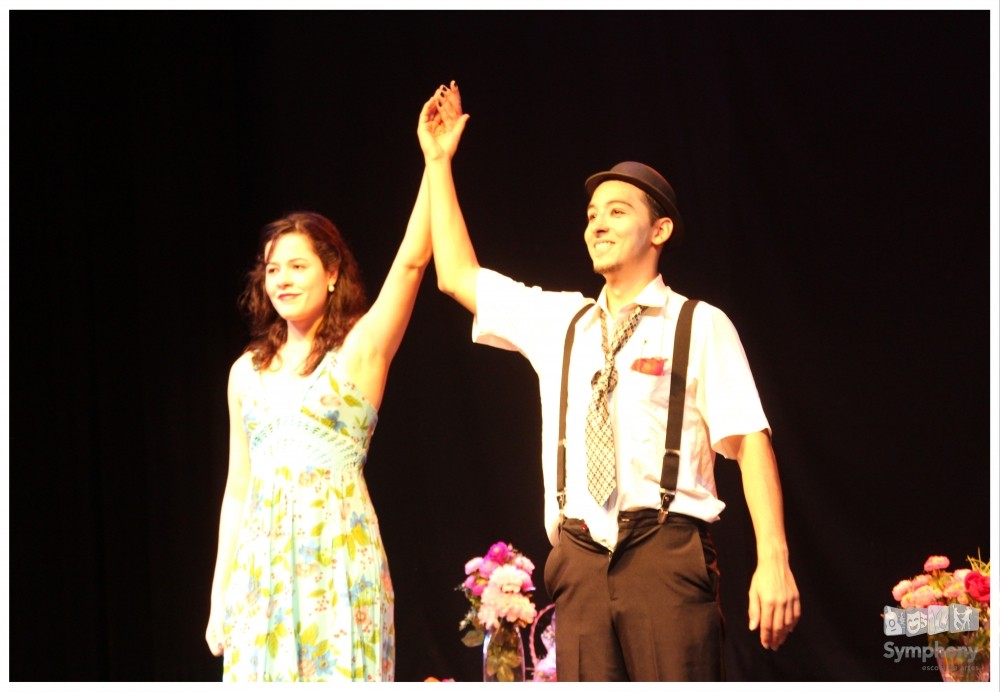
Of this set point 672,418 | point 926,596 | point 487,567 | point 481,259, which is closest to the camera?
point 672,418

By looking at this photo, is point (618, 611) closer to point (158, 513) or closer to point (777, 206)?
point (777, 206)

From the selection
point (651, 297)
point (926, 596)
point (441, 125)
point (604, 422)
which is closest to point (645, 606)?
point (604, 422)

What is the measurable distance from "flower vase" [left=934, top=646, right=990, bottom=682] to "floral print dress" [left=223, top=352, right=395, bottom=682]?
61.0 inches

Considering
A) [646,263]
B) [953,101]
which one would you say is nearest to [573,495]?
[646,263]

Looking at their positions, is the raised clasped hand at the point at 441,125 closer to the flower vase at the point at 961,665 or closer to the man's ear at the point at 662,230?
the man's ear at the point at 662,230

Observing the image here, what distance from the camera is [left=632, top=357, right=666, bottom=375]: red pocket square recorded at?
2.95 meters

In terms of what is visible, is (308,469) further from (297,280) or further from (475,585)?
(475,585)

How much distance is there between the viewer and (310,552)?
310 cm

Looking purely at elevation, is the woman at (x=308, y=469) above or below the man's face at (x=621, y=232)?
below

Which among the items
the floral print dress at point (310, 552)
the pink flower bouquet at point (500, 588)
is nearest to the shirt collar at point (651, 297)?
the floral print dress at point (310, 552)

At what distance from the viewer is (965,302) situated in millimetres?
4160

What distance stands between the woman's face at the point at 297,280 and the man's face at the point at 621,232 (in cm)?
73

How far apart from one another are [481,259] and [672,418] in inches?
65.4

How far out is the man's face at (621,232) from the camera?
10.2 ft
